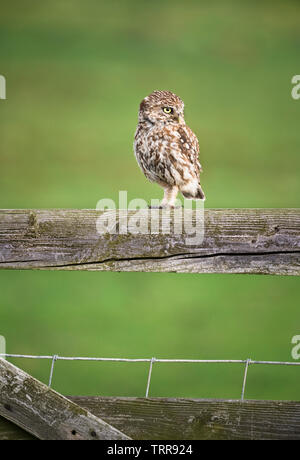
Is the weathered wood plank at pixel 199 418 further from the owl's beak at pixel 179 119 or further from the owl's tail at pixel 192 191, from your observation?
the owl's beak at pixel 179 119

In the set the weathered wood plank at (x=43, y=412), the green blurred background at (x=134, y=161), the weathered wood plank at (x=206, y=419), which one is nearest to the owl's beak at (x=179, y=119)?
the weathered wood plank at (x=206, y=419)

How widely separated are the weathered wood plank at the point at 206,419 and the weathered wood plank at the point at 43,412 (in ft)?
0.57

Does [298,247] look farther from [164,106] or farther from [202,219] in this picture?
[164,106]

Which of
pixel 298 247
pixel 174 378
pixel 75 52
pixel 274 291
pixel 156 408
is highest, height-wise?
pixel 75 52

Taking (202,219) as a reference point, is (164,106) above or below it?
above

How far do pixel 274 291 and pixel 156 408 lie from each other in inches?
375

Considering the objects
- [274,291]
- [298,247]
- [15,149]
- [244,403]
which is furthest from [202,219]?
[15,149]

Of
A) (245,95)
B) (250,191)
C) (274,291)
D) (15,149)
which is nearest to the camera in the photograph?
(274,291)

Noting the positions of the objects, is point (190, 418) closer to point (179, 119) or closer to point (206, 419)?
point (206, 419)

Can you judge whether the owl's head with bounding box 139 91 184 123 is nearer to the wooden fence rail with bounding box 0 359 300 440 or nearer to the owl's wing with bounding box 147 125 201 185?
the owl's wing with bounding box 147 125 201 185

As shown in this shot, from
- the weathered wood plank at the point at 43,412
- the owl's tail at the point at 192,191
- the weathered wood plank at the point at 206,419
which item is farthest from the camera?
the owl's tail at the point at 192,191

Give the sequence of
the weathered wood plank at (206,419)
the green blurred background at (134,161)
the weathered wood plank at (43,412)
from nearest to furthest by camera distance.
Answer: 1. the weathered wood plank at (43,412)
2. the weathered wood plank at (206,419)
3. the green blurred background at (134,161)

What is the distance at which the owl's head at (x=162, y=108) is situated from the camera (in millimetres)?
3928

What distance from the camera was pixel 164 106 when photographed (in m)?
3.95
